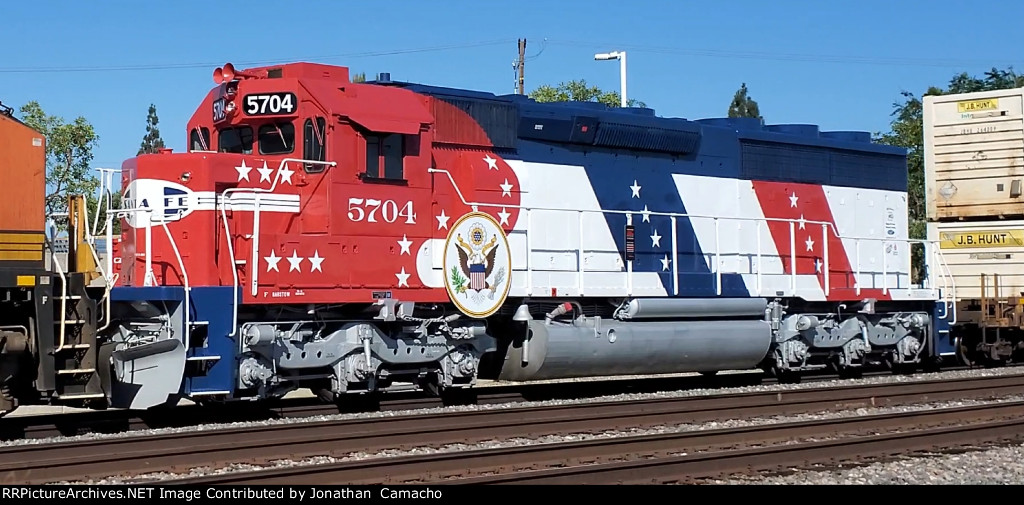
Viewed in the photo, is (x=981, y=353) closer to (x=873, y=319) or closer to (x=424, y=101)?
(x=873, y=319)

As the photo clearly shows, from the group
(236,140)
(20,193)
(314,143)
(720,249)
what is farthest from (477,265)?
(20,193)

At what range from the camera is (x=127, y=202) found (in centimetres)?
1124

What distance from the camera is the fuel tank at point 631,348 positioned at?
1284cm

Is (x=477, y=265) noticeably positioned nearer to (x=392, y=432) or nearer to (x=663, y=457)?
(x=392, y=432)

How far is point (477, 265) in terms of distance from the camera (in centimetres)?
1223

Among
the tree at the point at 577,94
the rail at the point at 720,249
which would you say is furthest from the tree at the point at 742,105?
the rail at the point at 720,249

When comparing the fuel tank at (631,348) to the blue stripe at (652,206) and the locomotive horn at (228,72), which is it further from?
the locomotive horn at (228,72)

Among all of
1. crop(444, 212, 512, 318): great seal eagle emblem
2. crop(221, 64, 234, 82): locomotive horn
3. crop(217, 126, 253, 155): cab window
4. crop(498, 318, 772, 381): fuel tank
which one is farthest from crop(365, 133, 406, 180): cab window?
crop(498, 318, 772, 381): fuel tank

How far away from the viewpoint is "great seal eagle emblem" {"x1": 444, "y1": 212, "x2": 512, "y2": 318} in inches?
474

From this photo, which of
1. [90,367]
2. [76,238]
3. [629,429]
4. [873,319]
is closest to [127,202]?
[76,238]

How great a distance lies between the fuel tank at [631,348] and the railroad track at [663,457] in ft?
11.5

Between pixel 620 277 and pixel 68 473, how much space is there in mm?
7473

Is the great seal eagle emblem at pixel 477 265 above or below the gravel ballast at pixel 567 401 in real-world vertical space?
above

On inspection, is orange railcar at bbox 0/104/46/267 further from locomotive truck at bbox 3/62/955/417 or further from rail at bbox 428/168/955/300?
rail at bbox 428/168/955/300
